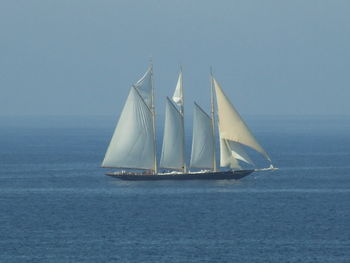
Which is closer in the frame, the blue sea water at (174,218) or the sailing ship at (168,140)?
the blue sea water at (174,218)

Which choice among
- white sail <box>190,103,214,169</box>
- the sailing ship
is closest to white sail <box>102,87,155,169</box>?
the sailing ship

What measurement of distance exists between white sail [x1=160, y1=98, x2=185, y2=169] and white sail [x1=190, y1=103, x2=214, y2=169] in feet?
5.53

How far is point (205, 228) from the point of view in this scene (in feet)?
265

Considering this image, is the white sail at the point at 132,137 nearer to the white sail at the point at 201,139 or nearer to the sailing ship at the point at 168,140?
the sailing ship at the point at 168,140

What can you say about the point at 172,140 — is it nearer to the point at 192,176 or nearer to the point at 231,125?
the point at 192,176

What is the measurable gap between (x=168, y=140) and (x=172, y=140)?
48 centimetres

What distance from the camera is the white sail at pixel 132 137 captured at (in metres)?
112

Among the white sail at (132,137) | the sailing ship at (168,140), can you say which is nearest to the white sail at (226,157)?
the sailing ship at (168,140)

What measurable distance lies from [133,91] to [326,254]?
45663mm

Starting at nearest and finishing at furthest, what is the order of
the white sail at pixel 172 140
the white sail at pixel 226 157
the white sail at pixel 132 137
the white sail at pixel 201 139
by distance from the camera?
1. the white sail at pixel 226 157
2. the white sail at pixel 201 139
3. the white sail at pixel 172 140
4. the white sail at pixel 132 137

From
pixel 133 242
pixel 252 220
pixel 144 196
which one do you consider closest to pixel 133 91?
pixel 144 196

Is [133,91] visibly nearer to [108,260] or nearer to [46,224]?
[46,224]

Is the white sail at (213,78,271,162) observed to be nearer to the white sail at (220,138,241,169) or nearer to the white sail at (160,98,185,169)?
the white sail at (220,138,241,169)

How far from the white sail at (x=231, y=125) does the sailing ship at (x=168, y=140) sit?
0.10 meters
